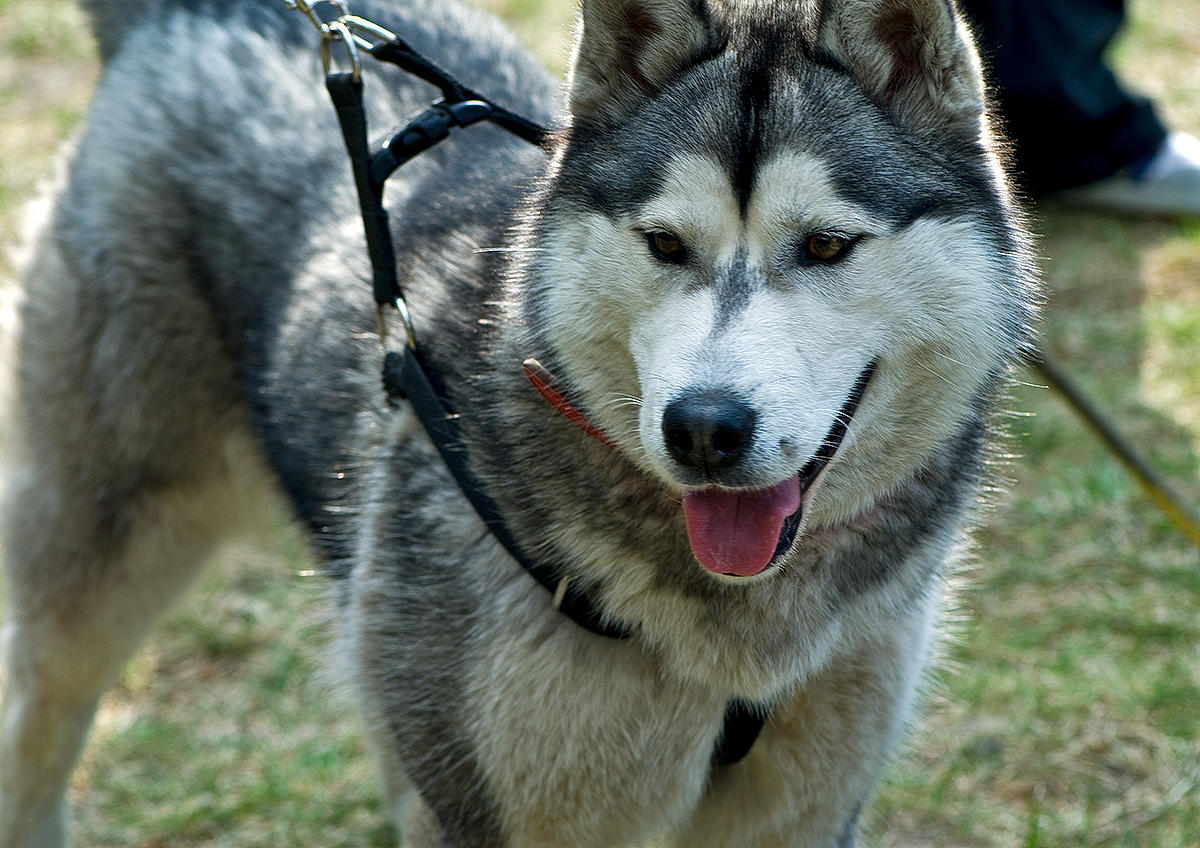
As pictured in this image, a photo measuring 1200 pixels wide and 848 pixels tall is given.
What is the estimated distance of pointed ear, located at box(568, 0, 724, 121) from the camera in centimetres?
214

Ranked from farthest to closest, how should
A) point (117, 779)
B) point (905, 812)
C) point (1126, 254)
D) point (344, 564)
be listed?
→ point (1126, 254), point (117, 779), point (905, 812), point (344, 564)

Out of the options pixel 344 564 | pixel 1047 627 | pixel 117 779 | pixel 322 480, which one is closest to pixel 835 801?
pixel 344 564

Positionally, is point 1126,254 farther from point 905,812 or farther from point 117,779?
point 117,779

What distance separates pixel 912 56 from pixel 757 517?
766 mm

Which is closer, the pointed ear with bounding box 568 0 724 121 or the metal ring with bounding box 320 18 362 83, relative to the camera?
the pointed ear with bounding box 568 0 724 121

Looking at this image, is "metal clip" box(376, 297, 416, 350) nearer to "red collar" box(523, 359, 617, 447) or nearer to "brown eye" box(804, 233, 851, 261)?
"red collar" box(523, 359, 617, 447)

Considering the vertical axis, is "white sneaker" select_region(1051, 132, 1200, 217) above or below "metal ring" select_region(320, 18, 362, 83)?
below

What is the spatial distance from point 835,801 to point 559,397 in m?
0.93

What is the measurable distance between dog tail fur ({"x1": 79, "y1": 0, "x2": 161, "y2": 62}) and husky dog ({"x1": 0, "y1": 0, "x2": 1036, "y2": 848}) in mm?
367

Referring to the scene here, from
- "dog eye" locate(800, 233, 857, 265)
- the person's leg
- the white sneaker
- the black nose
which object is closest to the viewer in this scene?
the black nose

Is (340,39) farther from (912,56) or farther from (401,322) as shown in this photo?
(912,56)

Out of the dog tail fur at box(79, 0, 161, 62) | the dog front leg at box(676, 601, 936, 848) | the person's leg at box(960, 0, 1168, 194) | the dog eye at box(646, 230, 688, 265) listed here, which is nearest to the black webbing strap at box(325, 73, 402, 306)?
the dog eye at box(646, 230, 688, 265)

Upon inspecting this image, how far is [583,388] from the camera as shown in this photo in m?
2.20

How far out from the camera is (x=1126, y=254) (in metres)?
6.14
